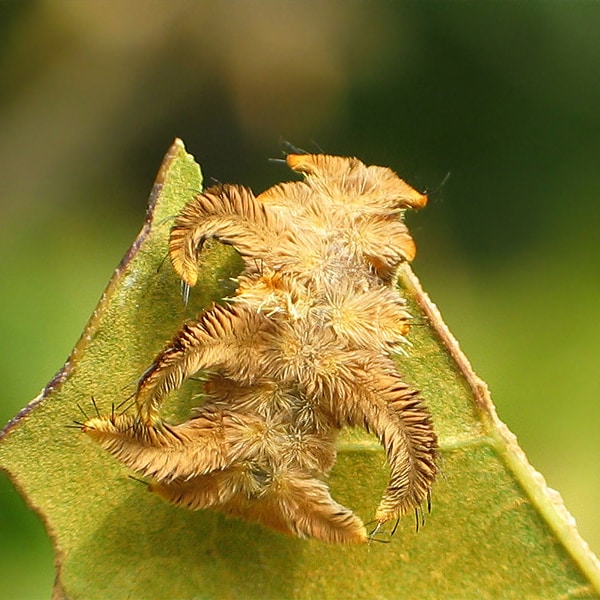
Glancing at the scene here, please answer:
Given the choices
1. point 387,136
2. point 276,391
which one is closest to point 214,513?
point 276,391

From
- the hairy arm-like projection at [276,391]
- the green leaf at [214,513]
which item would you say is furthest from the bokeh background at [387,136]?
the hairy arm-like projection at [276,391]

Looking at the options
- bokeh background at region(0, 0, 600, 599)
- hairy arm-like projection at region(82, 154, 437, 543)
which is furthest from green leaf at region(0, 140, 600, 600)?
bokeh background at region(0, 0, 600, 599)

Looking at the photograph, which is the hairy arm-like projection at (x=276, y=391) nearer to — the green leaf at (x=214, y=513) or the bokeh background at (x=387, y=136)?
the green leaf at (x=214, y=513)

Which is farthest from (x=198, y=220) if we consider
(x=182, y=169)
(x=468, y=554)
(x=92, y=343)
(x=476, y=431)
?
(x=468, y=554)

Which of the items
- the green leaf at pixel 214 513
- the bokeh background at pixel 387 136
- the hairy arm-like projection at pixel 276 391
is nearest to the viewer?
the hairy arm-like projection at pixel 276 391

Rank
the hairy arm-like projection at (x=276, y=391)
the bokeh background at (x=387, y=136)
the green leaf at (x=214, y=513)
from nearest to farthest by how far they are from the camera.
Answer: the hairy arm-like projection at (x=276, y=391) → the green leaf at (x=214, y=513) → the bokeh background at (x=387, y=136)

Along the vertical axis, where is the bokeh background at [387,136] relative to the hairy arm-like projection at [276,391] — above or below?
above

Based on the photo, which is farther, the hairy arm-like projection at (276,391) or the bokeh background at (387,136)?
the bokeh background at (387,136)
